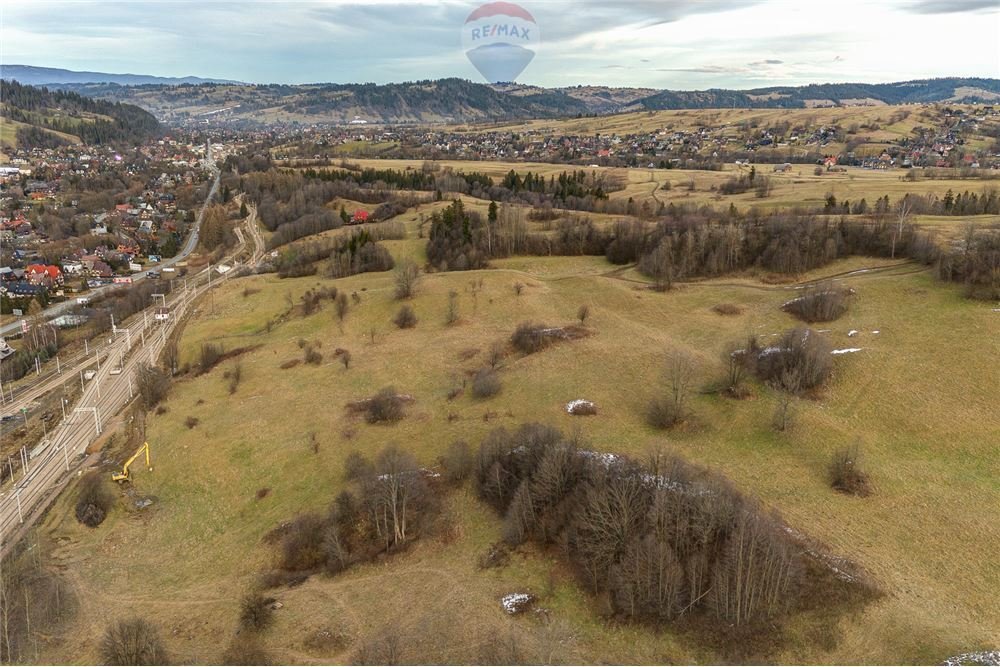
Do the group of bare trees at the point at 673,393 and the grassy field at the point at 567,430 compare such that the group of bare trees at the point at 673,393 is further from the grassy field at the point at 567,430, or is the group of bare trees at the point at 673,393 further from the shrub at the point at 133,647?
the shrub at the point at 133,647

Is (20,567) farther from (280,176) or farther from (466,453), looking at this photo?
(280,176)

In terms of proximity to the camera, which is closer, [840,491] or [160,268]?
[840,491]

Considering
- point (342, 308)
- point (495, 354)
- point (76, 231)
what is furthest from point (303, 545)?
point (76, 231)

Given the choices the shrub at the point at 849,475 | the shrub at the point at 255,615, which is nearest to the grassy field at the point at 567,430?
the shrub at the point at 849,475

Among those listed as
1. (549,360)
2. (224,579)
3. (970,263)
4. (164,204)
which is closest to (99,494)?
(224,579)

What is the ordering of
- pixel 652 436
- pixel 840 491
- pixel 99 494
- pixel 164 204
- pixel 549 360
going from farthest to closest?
pixel 164 204 < pixel 549 360 < pixel 99 494 < pixel 652 436 < pixel 840 491

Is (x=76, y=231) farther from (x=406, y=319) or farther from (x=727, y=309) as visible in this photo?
(x=727, y=309)

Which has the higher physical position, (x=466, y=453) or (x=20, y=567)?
(x=466, y=453)
